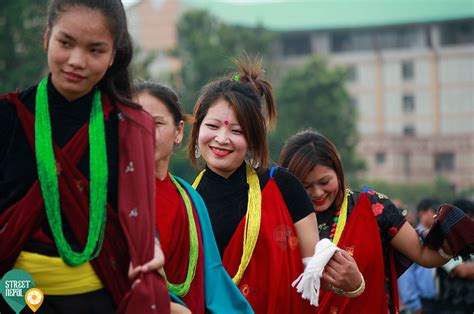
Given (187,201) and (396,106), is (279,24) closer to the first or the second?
(396,106)

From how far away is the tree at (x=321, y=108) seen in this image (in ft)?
137

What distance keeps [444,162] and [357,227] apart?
50.8 metres

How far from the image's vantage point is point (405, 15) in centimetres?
5703

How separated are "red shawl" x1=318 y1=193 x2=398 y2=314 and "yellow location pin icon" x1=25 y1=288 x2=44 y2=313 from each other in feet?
7.55

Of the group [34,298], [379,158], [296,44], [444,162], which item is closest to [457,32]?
[444,162]

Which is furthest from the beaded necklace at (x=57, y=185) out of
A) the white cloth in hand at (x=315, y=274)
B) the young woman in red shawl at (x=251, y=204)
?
the young woman in red shawl at (x=251, y=204)

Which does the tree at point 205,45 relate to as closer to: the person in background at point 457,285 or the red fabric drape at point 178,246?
the person in background at point 457,285

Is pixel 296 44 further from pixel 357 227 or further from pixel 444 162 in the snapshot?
pixel 357 227

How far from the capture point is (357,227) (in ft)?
15.8

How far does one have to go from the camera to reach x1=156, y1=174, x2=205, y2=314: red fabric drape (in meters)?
3.37

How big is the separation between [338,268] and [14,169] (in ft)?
5.34

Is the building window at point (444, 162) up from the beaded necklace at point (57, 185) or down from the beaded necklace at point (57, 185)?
down

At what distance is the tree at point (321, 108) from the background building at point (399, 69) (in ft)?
36.1

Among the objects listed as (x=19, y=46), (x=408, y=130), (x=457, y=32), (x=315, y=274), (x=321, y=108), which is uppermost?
(x=457, y=32)
